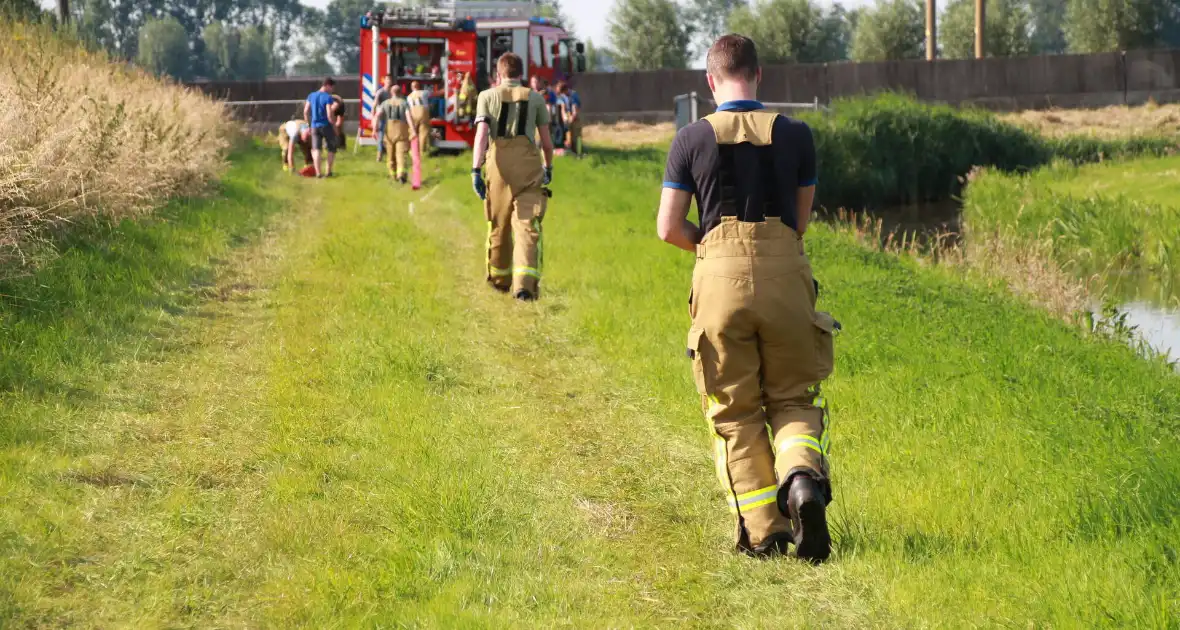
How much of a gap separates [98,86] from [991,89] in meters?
34.5

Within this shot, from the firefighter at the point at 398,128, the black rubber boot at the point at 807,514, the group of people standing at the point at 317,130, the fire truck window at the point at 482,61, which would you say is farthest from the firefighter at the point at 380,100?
the black rubber boot at the point at 807,514

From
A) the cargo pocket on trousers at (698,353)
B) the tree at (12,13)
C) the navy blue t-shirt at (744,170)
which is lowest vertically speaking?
the cargo pocket on trousers at (698,353)

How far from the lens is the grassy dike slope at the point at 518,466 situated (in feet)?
15.3

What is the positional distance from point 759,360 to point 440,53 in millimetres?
23966

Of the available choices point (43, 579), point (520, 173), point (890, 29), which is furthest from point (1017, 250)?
point (890, 29)

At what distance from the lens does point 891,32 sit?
64.2m

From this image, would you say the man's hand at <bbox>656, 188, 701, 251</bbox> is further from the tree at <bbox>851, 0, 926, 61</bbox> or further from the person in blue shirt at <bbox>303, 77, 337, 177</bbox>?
the tree at <bbox>851, 0, 926, 61</bbox>

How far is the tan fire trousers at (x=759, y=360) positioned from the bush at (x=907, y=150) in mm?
21427

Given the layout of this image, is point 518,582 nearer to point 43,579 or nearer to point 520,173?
point 43,579

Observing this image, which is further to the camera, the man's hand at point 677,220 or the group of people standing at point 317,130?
the group of people standing at point 317,130

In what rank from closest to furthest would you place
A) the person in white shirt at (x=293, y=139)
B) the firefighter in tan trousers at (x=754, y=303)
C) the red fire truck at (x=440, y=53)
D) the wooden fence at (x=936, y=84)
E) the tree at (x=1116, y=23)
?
the firefighter in tan trousers at (x=754, y=303) → the person in white shirt at (x=293, y=139) → the red fire truck at (x=440, y=53) → the wooden fence at (x=936, y=84) → the tree at (x=1116, y=23)

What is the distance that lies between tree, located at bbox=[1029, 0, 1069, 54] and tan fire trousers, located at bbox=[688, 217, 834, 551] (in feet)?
409

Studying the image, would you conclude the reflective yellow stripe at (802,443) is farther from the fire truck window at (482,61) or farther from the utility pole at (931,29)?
the utility pole at (931,29)

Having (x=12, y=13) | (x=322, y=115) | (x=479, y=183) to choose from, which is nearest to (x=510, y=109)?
(x=479, y=183)
